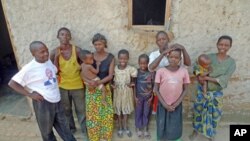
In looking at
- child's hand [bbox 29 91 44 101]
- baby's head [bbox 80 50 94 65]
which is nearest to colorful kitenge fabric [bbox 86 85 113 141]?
baby's head [bbox 80 50 94 65]

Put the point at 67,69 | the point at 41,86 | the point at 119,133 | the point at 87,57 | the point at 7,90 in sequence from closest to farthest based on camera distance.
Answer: the point at 41,86, the point at 87,57, the point at 67,69, the point at 119,133, the point at 7,90

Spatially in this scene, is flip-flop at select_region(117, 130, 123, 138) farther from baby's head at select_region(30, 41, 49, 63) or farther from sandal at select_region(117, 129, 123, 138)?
baby's head at select_region(30, 41, 49, 63)

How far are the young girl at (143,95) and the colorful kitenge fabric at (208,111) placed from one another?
1.88 feet

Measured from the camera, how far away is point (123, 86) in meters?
3.39

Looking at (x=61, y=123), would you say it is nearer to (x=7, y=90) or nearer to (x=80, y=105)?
(x=80, y=105)

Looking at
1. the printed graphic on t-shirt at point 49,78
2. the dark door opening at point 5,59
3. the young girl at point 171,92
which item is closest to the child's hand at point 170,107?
the young girl at point 171,92

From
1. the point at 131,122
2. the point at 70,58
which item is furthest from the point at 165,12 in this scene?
the point at 131,122

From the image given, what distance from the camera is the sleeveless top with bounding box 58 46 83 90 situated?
329 cm

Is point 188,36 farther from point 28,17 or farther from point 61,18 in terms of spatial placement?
point 28,17

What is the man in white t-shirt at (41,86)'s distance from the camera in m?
2.75

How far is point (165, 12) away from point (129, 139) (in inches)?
65.1

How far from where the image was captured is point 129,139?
3596 millimetres

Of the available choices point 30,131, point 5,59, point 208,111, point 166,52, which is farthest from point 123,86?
point 5,59

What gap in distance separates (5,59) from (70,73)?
3005 millimetres
